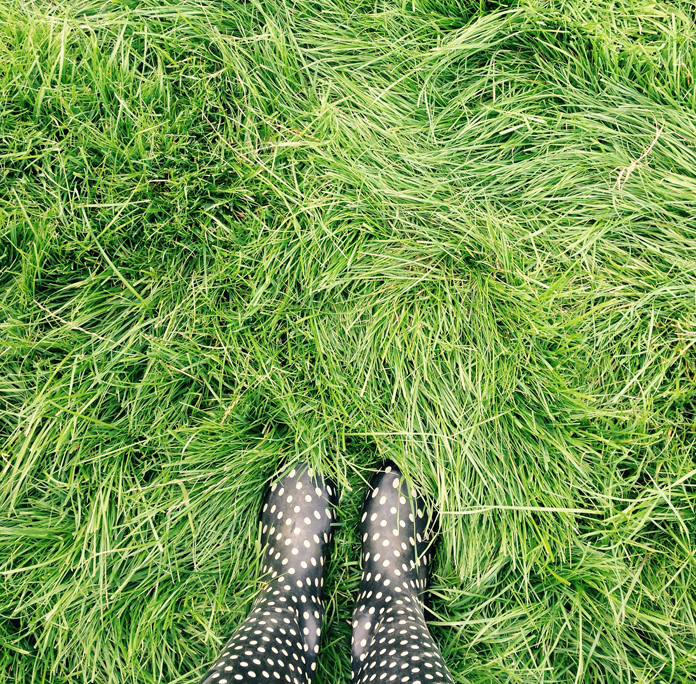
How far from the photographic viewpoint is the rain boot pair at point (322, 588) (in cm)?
114

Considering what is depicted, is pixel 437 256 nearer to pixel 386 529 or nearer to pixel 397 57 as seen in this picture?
pixel 397 57

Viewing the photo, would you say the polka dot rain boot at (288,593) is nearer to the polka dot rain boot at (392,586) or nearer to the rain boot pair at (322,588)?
the rain boot pair at (322,588)

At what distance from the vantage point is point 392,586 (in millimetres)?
1312

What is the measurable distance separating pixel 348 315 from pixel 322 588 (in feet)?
2.38

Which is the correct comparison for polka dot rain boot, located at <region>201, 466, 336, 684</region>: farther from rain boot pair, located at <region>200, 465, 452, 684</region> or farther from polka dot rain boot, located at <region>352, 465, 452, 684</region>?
polka dot rain boot, located at <region>352, 465, 452, 684</region>

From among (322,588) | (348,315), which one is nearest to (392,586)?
(322,588)

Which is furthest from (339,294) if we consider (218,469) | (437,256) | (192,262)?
(218,469)

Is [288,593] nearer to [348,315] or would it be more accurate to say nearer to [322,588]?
[322,588]

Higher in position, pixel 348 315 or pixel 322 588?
pixel 348 315

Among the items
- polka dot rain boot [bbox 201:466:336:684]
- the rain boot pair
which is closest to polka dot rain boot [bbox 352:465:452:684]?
A: the rain boot pair

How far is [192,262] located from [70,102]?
1.75ft

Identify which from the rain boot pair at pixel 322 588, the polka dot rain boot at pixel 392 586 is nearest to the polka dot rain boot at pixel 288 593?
the rain boot pair at pixel 322 588

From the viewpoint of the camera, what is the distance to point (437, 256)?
1.42 metres

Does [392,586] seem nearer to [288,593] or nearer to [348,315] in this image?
[288,593]
